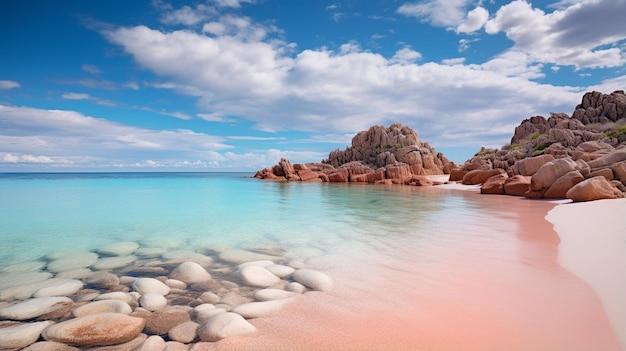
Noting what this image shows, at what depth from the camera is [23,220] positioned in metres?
12.8

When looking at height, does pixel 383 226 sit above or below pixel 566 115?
below

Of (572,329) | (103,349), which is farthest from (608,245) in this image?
(103,349)

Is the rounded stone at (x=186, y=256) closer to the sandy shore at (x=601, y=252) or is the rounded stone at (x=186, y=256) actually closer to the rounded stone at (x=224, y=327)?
the rounded stone at (x=224, y=327)

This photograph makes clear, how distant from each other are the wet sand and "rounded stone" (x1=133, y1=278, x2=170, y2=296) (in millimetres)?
1872

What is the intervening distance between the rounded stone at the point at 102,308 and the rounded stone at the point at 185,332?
35.6 inches

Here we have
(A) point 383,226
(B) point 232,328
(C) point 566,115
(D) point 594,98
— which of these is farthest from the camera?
(C) point 566,115

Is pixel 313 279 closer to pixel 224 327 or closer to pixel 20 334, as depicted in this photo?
pixel 224 327

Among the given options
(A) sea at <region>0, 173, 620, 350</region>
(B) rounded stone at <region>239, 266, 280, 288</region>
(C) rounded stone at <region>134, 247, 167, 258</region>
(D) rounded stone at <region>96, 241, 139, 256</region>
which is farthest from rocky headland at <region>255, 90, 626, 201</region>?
(D) rounded stone at <region>96, 241, 139, 256</region>

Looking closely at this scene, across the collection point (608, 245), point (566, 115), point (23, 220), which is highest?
point (566, 115)

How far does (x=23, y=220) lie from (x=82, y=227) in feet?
13.7

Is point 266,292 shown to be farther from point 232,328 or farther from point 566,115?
point 566,115

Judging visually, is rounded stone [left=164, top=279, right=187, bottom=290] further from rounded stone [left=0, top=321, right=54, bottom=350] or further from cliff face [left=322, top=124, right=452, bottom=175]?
cliff face [left=322, top=124, right=452, bottom=175]

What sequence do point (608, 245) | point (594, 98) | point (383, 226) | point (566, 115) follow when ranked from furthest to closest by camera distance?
point (566, 115) < point (594, 98) < point (383, 226) < point (608, 245)

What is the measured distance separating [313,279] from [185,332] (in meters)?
2.18
